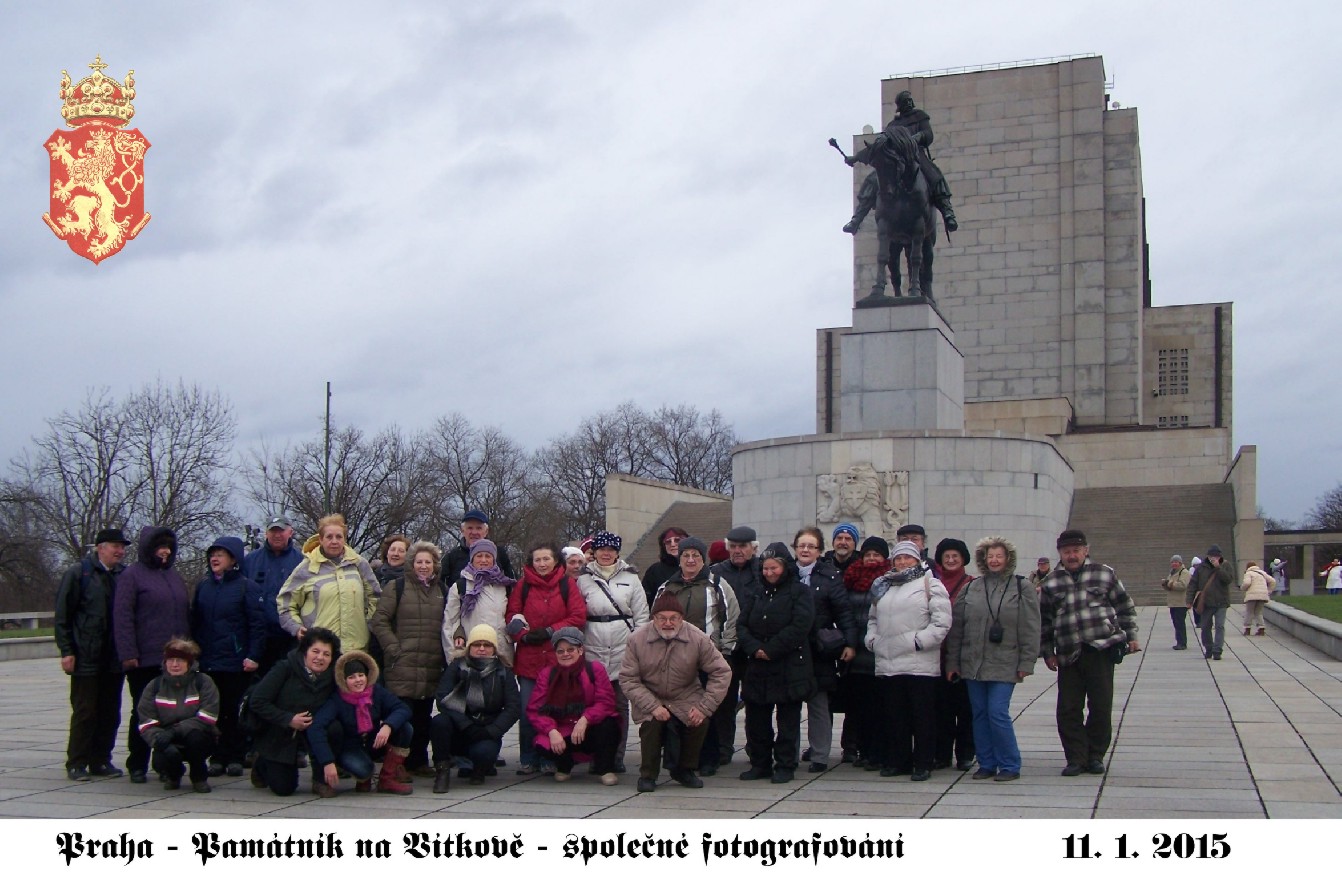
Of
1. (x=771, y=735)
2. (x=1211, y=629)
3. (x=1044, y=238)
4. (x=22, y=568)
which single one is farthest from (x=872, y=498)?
(x=22, y=568)

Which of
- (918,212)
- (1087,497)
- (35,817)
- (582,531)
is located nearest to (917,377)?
(918,212)

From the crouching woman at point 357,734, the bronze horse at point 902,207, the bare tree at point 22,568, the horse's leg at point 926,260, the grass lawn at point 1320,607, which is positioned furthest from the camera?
the bare tree at point 22,568

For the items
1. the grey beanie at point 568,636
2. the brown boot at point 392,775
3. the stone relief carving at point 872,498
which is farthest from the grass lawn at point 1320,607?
the brown boot at point 392,775

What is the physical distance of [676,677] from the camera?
842 cm

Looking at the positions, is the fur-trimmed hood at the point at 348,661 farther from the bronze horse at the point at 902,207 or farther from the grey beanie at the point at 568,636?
the bronze horse at the point at 902,207

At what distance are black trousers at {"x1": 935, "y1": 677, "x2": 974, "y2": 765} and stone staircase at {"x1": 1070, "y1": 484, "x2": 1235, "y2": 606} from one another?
752 inches

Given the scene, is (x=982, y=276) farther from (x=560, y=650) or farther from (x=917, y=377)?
(x=560, y=650)

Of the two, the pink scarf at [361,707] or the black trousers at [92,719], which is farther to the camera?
the black trousers at [92,719]

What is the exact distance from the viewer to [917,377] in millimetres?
25391

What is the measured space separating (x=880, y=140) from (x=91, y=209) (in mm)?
12993

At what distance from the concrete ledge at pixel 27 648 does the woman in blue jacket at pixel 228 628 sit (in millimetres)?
13064

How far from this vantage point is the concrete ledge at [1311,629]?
1625 centimetres

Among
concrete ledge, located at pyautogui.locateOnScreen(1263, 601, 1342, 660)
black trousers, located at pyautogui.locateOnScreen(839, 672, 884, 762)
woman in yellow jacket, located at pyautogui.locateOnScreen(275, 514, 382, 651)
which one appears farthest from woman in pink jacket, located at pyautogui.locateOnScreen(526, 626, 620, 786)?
concrete ledge, located at pyautogui.locateOnScreen(1263, 601, 1342, 660)

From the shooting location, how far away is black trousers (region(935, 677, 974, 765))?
887 centimetres
